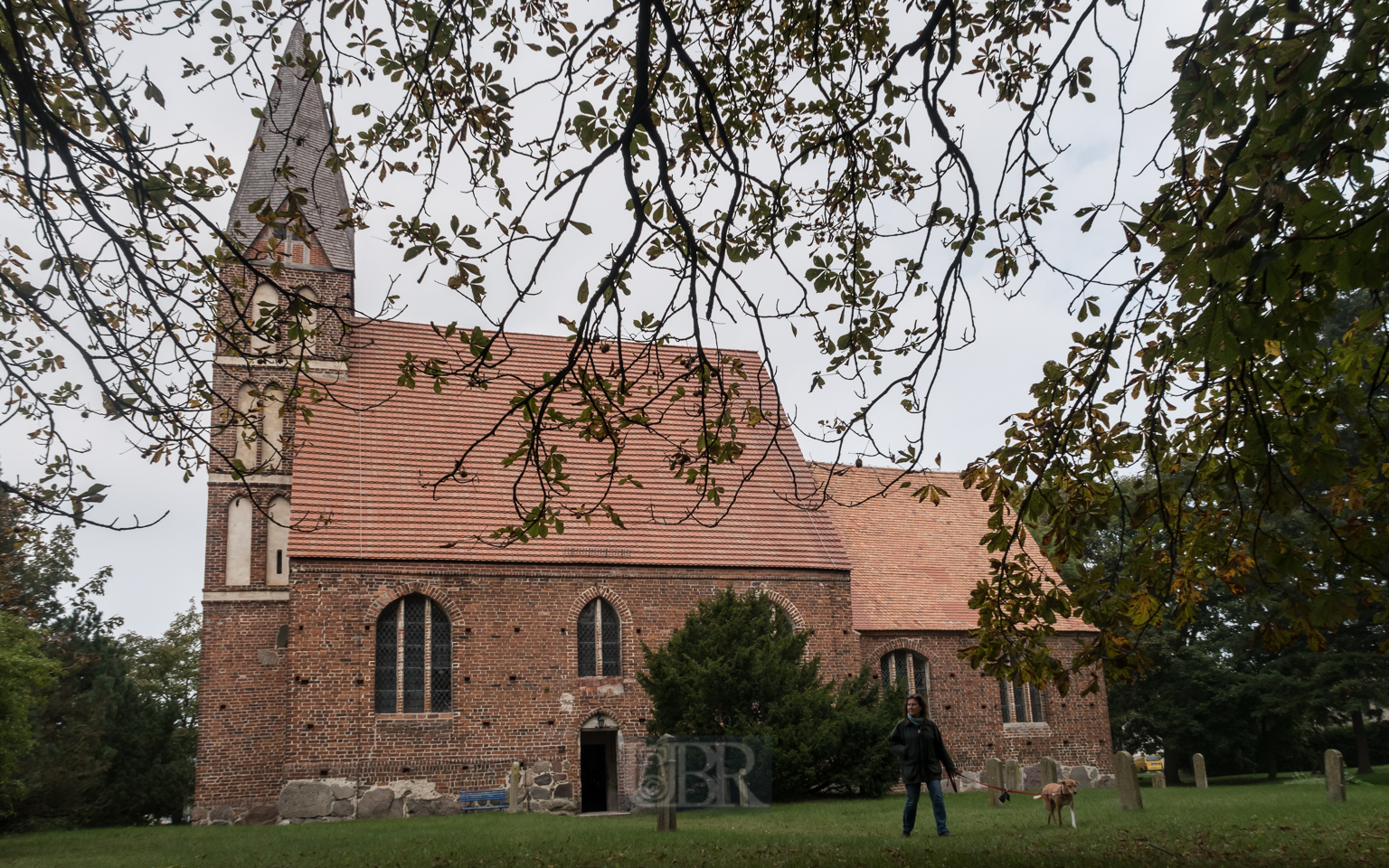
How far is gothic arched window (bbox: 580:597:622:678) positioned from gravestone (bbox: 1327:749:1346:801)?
1173 cm

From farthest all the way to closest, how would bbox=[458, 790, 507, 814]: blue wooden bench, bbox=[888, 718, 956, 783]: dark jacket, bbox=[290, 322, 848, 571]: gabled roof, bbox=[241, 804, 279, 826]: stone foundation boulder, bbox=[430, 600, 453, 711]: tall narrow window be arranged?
bbox=[290, 322, 848, 571]: gabled roof < bbox=[430, 600, 453, 711]: tall narrow window < bbox=[458, 790, 507, 814]: blue wooden bench < bbox=[241, 804, 279, 826]: stone foundation boulder < bbox=[888, 718, 956, 783]: dark jacket

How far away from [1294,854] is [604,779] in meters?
14.0

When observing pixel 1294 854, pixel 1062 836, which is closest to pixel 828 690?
pixel 1062 836

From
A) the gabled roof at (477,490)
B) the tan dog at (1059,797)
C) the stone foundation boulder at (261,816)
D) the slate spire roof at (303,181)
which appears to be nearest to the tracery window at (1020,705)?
the gabled roof at (477,490)

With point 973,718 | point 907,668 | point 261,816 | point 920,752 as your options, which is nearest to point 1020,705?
point 973,718

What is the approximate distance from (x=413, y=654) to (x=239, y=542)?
4153 mm

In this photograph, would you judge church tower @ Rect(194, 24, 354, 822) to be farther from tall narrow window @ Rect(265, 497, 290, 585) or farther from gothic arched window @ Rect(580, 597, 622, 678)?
gothic arched window @ Rect(580, 597, 622, 678)

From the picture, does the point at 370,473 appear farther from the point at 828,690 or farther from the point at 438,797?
the point at 828,690

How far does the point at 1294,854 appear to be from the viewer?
8.05 m

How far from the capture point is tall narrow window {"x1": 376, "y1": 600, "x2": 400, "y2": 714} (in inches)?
719

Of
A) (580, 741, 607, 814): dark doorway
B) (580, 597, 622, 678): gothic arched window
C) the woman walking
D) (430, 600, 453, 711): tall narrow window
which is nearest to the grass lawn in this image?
the woman walking

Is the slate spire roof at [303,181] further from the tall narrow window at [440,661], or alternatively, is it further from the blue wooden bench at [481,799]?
the blue wooden bench at [481,799]

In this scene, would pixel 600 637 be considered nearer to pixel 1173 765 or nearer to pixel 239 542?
pixel 239 542

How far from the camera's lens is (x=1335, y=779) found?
44.4 ft
